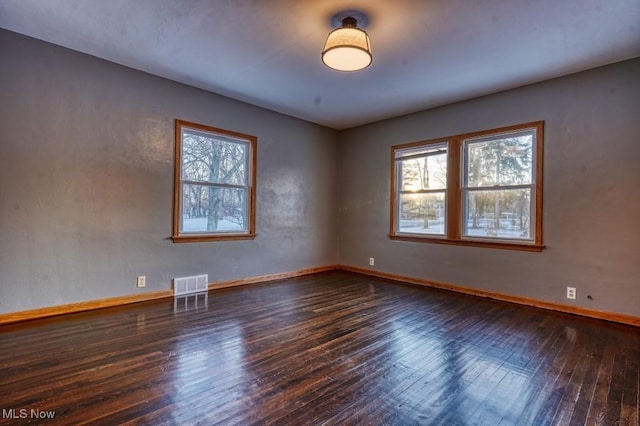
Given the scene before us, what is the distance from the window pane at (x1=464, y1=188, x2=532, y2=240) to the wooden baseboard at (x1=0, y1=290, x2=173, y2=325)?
13.9 ft

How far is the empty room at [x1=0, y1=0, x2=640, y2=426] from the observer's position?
82.7 inches

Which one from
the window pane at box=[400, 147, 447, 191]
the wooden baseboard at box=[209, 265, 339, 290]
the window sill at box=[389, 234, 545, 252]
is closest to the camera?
the window sill at box=[389, 234, 545, 252]

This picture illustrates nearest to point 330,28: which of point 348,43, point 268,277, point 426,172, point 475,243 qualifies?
point 348,43

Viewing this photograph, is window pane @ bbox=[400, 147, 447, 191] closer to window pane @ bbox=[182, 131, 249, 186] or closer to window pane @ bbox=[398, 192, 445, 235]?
window pane @ bbox=[398, 192, 445, 235]

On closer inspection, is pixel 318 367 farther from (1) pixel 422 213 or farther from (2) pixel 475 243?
(1) pixel 422 213

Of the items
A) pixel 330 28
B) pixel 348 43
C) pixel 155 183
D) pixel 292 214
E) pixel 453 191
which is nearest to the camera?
pixel 348 43

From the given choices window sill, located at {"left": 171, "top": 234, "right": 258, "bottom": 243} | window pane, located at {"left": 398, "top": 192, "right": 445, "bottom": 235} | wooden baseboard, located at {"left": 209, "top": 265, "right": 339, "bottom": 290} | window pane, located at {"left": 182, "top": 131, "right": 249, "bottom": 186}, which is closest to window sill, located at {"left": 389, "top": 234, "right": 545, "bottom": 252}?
window pane, located at {"left": 398, "top": 192, "right": 445, "bottom": 235}

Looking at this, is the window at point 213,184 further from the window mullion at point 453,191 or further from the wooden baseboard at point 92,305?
the window mullion at point 453,191

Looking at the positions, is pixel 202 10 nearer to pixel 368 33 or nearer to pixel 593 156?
pixel 368 33

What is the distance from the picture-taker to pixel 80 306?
3.52m

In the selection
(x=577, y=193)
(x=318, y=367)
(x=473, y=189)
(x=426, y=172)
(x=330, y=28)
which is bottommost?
(x=318, y=367)

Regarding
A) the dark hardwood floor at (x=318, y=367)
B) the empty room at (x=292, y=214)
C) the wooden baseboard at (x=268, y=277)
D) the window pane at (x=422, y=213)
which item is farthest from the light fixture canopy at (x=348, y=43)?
the wooden baseboard at (x=268, y=277)

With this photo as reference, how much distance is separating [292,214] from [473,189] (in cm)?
289

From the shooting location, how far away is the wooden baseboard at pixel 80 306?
3148mm
